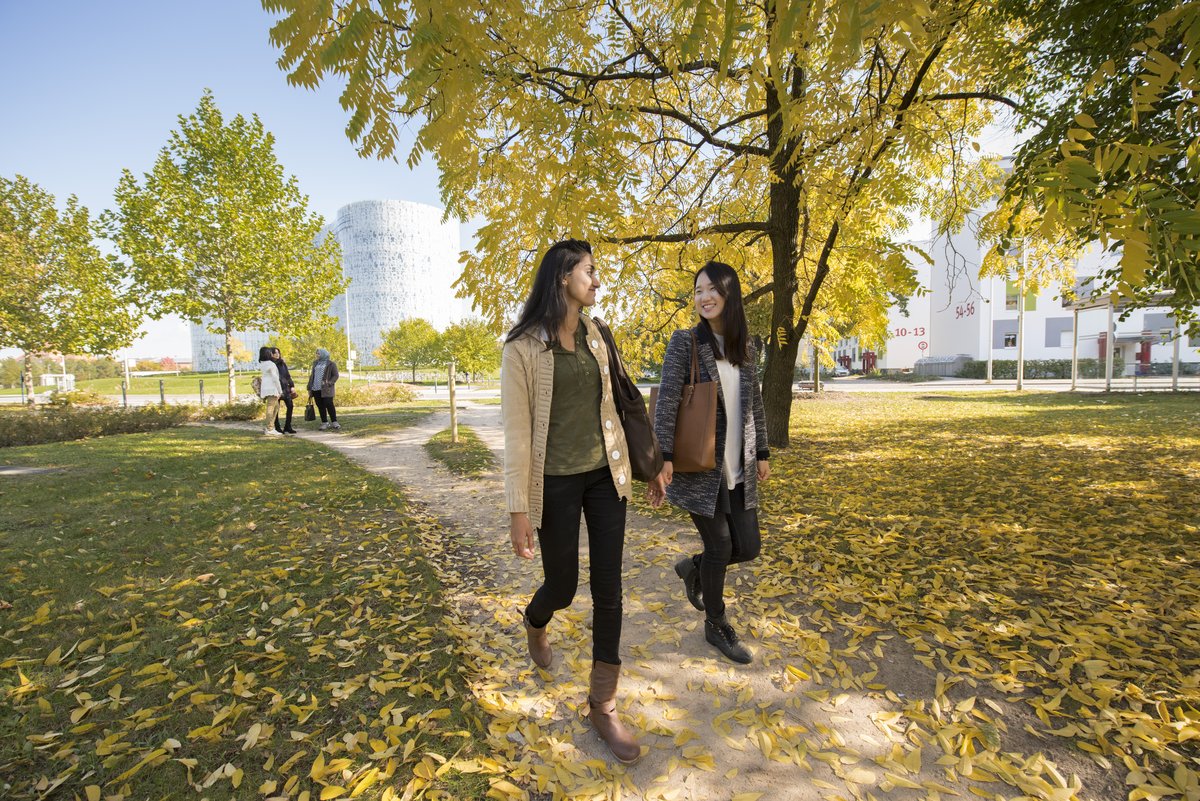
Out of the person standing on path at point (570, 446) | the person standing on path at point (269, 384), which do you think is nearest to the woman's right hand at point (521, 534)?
the person standing on path at point (570, 446)

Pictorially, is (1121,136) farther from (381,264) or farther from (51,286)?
(381,264)

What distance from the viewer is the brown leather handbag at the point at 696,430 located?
2.68 meters

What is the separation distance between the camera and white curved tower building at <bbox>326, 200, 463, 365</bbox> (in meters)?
112

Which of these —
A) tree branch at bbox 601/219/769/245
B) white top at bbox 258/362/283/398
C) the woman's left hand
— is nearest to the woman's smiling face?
the woman's left hand

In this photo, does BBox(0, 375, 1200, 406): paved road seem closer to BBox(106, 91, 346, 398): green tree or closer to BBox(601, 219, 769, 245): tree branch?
BBox(106, 91, 346, 398): green tree

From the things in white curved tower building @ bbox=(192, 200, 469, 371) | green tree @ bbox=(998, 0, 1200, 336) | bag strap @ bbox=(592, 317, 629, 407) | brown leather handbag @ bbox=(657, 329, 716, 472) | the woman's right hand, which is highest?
white curved tower building @ bbox=(192, 200, 469, 371)

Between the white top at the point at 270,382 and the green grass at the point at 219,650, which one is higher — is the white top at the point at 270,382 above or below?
above

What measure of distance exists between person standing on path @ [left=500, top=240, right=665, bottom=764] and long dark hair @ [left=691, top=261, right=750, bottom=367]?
813mm

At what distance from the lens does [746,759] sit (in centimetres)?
220

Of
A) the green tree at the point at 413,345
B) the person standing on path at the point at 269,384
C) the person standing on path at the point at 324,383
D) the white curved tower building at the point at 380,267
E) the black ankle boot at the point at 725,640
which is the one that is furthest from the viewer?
the white curved tower building at the point at 380,267

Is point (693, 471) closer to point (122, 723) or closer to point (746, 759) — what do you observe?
point (746, 759)

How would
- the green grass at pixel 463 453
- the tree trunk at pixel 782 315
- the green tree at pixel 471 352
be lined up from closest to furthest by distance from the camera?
the tree trunk at pixel 782 315 < the green grass at pixel 463 453 < the green tree at pixel 471 352

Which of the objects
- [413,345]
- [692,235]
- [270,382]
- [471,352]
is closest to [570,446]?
[692,235]

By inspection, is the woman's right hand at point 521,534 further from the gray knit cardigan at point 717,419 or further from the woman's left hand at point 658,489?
the gray knit cardigan at point 717,419
